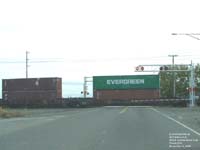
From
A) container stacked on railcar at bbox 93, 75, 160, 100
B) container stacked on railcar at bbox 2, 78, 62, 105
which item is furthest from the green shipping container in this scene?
container stacked on railcar at bbox 2, 78, 62, 105

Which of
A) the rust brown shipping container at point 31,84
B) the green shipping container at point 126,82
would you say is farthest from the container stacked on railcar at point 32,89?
the green shipping container at point 126,82

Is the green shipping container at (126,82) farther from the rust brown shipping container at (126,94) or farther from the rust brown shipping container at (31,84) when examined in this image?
the rust brown shipping container at (31,84)

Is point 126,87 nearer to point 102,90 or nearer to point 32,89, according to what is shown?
point 102,90

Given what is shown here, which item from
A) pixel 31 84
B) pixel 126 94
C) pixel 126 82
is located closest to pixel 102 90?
pixel 126 94

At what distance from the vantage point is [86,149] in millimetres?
16500

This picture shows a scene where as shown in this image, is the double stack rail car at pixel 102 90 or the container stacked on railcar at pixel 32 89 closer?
the double stack rail car at pixel 102 90

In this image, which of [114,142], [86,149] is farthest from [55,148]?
[114,142]

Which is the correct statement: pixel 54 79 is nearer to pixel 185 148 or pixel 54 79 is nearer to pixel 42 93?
pixel 42 93

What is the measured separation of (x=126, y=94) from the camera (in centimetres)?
9331

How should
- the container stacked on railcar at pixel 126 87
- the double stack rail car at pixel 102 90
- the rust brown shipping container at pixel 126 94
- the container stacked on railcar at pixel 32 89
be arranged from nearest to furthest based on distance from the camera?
the double stack rail car at pixel 102 90 → the rust brown shipping container at pixel 126 94 → the container stacked on railcar at pixel 126 87 → the container stacked on railcar at pixel 32 89

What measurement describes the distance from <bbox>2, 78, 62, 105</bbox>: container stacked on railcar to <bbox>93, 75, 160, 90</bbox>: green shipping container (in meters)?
7.11

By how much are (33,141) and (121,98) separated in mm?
73234

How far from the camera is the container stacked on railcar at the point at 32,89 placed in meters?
92.9

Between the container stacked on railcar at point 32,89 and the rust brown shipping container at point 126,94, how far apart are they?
24.1 ft
